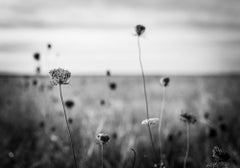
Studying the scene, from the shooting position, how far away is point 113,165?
3877mm

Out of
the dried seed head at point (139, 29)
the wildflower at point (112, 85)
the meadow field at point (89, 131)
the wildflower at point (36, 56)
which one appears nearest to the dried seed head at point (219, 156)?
the dried seed head at point (139, 29)

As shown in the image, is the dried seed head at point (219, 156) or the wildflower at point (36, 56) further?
the wildflower at point (36, 56)

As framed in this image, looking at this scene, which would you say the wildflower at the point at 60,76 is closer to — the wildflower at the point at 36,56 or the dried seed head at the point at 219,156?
the dried seed head at the point at 219,156

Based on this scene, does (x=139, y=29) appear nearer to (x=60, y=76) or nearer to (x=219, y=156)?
(x=60, y=76)

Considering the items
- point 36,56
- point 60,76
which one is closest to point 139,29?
point 60,76

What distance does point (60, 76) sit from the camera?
5.79ft

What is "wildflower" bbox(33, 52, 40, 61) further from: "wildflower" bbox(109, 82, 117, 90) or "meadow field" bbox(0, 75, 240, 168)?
"wildflower" bbox(109, 82, 117, 90)

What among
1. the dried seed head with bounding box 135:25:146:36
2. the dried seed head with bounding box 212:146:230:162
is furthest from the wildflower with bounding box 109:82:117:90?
the dried seed head with bounding box 212:146:230:162

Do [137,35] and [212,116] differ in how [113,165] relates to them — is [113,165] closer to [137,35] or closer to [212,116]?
[137,35]

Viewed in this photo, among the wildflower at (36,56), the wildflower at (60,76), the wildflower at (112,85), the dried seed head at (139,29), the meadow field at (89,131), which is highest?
the wildflower at (36,56)

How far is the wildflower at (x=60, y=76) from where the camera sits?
69.1 inches

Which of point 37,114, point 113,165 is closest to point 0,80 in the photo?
point 37,114

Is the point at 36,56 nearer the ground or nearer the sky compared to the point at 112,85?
nearer the sky

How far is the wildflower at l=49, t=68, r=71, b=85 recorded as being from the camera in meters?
1.75
